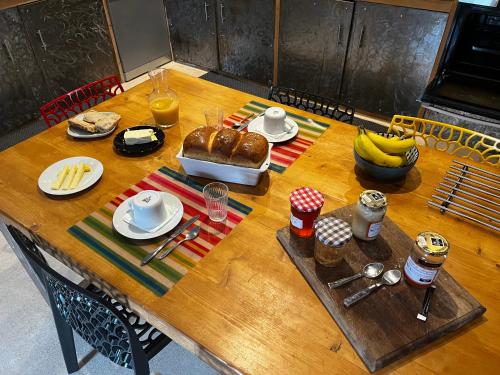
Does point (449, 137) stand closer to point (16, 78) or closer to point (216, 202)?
point (216, 202)

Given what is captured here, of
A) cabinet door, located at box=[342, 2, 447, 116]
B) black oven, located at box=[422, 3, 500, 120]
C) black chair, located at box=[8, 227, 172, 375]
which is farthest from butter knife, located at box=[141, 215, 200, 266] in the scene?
cabinet door, located at box=[342, 2, 447, 116]

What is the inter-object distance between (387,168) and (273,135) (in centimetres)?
46

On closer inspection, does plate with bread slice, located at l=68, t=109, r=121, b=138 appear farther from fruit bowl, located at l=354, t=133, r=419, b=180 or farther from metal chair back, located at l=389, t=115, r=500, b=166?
metal chair back, located at l=389, t=115, r=500, b=166

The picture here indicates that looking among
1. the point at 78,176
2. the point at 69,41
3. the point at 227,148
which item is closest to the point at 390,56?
the point at 227,148

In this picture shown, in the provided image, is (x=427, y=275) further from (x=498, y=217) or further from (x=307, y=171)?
(x=307, y=171)

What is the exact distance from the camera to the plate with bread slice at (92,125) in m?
1.55

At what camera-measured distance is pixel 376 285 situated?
963mm

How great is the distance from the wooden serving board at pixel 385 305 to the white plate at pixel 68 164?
2.35ft

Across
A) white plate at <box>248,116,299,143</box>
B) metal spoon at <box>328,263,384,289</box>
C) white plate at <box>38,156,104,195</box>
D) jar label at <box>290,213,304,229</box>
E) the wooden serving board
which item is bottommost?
the wooden serving board

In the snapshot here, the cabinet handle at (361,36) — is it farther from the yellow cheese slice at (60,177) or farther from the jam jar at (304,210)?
the yellow cheese slice at (60,177)

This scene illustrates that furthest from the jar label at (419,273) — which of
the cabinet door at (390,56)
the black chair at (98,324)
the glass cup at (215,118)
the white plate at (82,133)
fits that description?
the cabinet door at (390,56)

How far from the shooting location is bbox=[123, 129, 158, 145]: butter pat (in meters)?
1.45

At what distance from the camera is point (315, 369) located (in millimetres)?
830

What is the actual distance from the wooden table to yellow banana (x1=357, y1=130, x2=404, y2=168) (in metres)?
0.08
